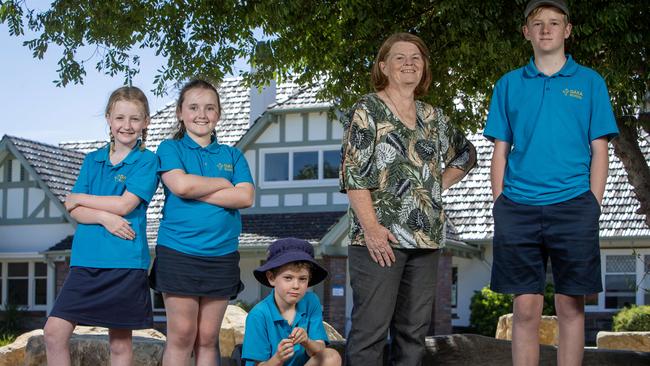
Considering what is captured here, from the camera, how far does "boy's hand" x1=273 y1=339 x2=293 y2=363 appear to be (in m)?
5.45

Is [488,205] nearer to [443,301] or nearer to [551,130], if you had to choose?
[443,301]

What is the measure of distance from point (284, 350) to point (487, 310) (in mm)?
18871

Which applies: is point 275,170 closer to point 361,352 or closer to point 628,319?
point 628,319

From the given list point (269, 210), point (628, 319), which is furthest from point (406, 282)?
point (269, 210)

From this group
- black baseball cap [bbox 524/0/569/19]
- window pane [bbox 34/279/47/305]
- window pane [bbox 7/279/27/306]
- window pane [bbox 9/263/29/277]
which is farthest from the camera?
window pane [bbox 9/263/29/277]

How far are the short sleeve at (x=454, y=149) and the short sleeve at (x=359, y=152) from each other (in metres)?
0.47

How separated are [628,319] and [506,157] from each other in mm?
15903

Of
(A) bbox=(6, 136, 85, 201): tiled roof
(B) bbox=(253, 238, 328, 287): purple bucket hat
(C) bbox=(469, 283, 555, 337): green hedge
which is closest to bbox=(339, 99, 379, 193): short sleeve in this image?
(B) bbox=(253, 238, 328, 287): purple bucket hat

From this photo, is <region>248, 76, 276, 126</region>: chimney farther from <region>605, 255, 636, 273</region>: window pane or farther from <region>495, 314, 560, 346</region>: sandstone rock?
<region>495, 314, 560, 346</region>: sandstone rock

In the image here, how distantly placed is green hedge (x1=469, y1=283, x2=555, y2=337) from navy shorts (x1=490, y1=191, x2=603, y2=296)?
58.0ft

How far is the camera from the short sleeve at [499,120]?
222 inches

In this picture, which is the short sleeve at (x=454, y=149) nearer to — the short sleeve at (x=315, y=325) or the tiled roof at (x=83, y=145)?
the short sleeve at (x=315, y=325)

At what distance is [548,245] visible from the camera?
5.48m

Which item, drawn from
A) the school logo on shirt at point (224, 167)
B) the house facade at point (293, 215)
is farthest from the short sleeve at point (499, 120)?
the house facade at point (293, 215)
